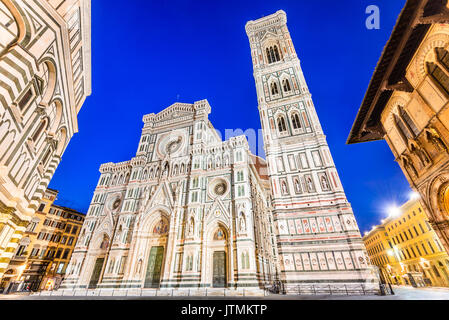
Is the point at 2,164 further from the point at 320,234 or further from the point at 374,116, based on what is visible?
the point at 320,234

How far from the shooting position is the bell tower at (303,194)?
15.4m

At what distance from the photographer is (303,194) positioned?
731 inches

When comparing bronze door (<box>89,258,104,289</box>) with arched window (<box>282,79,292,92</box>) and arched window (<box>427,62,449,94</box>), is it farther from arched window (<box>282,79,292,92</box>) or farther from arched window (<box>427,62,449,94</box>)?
arched window (<box>427,62,449,94</box>)

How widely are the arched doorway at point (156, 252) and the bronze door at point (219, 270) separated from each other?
5.74m

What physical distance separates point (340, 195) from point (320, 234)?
3782 mm

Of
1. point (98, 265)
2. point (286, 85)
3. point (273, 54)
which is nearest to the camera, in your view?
point (98, 265)

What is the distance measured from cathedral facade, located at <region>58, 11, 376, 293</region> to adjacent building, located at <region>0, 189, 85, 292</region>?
1153 centimetres

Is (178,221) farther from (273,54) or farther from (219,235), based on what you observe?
(273,54)

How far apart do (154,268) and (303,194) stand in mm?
16727

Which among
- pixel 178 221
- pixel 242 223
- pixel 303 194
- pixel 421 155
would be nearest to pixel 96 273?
pixel 178 221

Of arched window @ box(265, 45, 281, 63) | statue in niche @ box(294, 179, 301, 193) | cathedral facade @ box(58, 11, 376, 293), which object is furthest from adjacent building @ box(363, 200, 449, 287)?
arched window @ box(265, 45, 281, 63)

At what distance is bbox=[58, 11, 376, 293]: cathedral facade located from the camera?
16.5m

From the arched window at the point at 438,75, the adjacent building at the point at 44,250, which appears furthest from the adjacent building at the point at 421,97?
the adjacent building at the point at 44,250

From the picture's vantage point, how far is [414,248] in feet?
110
